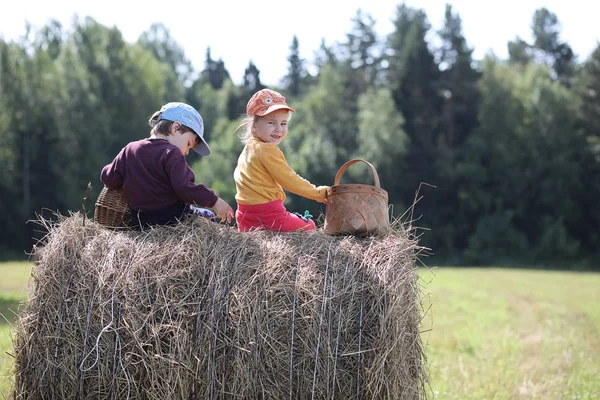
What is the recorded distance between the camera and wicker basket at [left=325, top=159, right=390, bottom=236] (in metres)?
5.30

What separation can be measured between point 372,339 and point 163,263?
4.91 feet

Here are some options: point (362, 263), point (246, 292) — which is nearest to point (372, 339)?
point (362, 263)

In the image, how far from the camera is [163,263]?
470 cm

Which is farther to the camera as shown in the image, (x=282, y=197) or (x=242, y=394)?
(x=282, y=197)

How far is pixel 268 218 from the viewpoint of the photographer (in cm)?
572

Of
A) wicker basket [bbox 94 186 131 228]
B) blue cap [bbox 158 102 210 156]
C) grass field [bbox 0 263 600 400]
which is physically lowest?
grass field [bbox 0 263 600 400]

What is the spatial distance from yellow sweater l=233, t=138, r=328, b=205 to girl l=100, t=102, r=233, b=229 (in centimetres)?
52

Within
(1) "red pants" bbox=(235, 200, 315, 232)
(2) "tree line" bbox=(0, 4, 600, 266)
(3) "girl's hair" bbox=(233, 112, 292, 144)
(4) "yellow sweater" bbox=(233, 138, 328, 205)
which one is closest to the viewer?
(4) "yellow sweater" bbox=(233, 138, 328, 205)

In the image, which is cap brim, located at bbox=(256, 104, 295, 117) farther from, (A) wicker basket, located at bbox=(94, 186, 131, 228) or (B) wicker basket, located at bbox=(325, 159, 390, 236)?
(A) wicker basket, located at bbox=(94, 186, 131, 228)

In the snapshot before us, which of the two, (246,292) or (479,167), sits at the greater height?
(479,167)

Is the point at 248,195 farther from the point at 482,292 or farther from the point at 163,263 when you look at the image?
the point at 482,292

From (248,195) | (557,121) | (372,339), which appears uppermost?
(557,121)

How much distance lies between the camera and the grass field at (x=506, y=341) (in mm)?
7367

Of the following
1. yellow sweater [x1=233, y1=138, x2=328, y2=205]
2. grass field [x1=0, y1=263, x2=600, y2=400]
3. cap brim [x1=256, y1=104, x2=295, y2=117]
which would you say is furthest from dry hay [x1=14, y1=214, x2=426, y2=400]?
cap brim [x1=256, y1=104, x2=295, y2=117]
